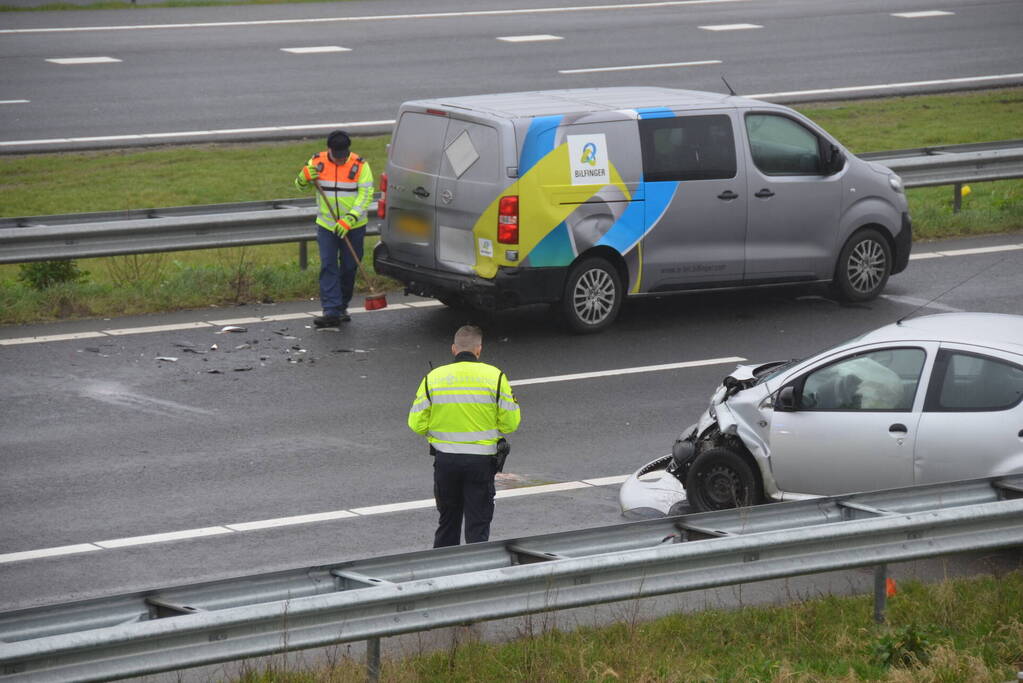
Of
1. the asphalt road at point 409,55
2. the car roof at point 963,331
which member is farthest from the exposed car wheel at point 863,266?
the asphalt road at point 409,55

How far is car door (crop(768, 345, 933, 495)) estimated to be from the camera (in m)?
8.91

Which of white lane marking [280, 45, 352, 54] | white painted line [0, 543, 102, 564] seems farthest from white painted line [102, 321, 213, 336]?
white lane marking [280, 45, 352, 54]

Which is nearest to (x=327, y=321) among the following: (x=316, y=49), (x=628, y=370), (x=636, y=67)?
(x=628, y=370)

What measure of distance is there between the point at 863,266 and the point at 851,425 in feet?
21.1

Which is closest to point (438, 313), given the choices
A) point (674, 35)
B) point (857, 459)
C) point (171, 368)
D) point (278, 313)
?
point (278, 313)

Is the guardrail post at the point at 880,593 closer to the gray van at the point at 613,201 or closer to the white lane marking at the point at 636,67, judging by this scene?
the gray van at the point at 613,201

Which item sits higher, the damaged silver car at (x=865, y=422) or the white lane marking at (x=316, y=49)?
the white lane marking at (x=316, y=49)

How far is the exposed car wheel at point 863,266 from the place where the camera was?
49.4 feet

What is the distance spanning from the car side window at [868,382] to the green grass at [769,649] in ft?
4.35

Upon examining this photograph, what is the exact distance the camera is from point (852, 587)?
8594 mm

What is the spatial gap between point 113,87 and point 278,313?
12.2 metres

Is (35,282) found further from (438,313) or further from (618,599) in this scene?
(618,599)

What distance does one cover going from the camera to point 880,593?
7.52 meters

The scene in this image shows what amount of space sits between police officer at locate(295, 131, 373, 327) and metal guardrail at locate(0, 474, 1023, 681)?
7.43 metres
